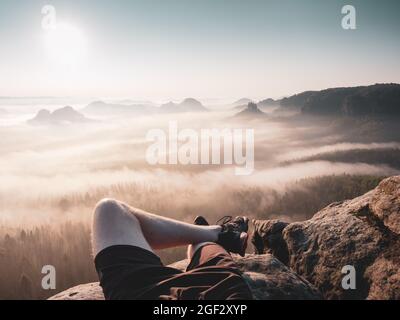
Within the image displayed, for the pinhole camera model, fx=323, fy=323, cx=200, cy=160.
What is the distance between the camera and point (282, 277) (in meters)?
5.75

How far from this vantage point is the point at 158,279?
161 inches

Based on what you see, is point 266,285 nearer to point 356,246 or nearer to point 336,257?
point 336,257

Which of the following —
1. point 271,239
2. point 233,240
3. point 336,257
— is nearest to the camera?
point 233,240

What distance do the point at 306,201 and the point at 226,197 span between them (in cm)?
4300

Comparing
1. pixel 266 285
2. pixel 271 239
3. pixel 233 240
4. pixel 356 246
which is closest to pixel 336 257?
pixel 356 246

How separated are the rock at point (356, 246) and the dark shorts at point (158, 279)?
128 inches

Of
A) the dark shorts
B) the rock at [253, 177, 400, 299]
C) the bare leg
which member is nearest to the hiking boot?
the bare leg

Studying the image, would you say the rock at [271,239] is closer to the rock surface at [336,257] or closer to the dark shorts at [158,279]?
the rock surface at [336,257]

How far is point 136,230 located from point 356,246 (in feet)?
14.9

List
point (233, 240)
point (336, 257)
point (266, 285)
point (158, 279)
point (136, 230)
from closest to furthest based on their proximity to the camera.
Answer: point (158, 279)
point (136, 230)
point (266, 285)
point (233, 240)
point (336, 257)

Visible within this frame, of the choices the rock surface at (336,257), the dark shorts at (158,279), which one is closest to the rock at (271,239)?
the rock surface at (336,257)
